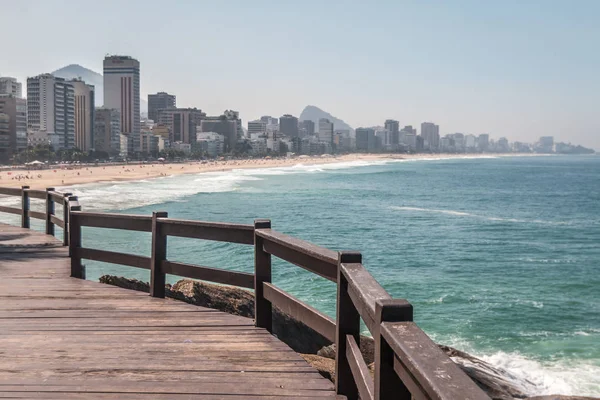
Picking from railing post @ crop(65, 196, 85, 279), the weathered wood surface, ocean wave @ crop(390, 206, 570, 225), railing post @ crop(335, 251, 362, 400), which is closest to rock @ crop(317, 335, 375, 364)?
the weathered wood surface

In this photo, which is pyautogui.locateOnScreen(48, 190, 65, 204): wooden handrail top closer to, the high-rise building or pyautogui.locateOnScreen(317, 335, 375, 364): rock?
pyautogui.locateOnScreen(317, 335, 375, 364): rock

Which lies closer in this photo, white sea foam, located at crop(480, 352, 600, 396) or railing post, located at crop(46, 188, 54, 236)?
white sea foam, located at crop(480, 352, 600, 396)

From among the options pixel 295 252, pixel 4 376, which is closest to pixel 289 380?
pixel 295 252

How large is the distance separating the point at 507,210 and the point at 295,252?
5491 cm

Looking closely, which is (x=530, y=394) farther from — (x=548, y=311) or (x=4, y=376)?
(x=4, y=376)

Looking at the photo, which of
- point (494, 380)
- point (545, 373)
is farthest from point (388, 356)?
point (545, 373)

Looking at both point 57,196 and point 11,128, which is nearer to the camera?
point 57,196

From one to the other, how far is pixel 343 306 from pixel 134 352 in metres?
2.20

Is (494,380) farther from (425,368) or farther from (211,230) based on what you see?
(425,368)

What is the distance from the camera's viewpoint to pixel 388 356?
302 cm

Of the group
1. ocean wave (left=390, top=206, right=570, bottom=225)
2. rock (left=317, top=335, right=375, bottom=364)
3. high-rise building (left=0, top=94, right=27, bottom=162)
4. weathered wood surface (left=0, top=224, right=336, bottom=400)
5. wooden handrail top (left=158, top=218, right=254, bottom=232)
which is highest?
high-rise building (left=0, top=94, right=27, bottom=162)

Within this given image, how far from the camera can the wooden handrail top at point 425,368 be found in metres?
2.10

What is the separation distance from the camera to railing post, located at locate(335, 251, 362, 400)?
176 inches

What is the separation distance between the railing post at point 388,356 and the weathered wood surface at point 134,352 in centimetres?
169
